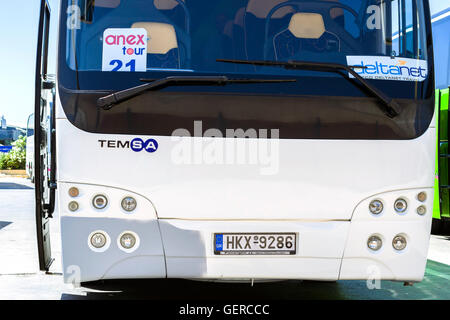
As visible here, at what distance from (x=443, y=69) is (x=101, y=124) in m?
7.47

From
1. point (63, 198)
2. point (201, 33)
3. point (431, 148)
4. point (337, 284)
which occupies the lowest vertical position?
point (337, 284)

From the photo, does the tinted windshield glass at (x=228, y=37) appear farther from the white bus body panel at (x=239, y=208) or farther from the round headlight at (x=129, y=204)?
the round headlight at (x=129, y=204)

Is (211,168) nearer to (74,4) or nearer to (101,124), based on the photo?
(101,124)

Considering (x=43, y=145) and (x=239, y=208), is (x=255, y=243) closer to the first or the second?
(x=239, y=208)

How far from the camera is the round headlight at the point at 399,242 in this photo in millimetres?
4949

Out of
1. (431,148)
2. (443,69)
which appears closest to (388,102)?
(431,148)

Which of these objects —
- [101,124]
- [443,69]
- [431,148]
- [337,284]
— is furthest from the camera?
[443,69]

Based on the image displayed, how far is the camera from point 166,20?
5.03 m

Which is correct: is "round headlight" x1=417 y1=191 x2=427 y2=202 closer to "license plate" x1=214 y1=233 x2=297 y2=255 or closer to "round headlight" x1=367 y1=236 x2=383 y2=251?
"round headlight" x1=367 y1=236 x2=383 y2=251

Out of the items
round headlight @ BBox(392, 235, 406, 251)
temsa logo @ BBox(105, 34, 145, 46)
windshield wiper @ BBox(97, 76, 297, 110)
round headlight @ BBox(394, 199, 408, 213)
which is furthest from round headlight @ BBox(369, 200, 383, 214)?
temsa logo @ BBox(105, 34, 145, 46)

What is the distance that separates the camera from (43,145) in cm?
559

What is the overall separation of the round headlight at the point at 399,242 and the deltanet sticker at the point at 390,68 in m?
1.11

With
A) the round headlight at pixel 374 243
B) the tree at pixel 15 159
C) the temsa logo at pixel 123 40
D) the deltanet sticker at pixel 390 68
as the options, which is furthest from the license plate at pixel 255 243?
the tree at pixel 15 159

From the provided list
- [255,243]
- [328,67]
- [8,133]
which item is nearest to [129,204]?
[255,243]
